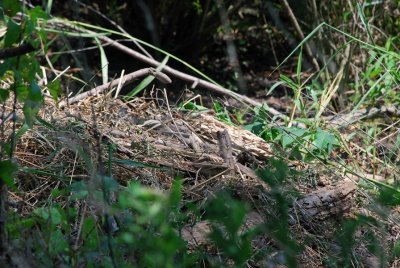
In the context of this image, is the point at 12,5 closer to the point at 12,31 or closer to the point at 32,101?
the point at 12,31

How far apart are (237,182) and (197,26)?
303 cm

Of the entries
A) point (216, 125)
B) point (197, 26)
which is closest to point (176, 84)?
point (197, 26)

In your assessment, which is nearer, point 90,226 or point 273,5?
point 90,226

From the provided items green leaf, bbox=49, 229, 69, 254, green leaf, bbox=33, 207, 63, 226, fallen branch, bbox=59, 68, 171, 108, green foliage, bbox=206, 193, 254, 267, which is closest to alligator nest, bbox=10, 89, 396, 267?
fallen branch, bbox=59, 68, 171, 108

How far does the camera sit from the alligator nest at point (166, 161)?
8.91 ft

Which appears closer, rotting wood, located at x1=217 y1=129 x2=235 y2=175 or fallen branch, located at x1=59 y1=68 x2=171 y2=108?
rotting wood, located at x1=217 y1=129 x2=235 y2=175

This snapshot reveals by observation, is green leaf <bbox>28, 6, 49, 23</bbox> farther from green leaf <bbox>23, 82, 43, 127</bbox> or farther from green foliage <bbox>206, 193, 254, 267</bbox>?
green foliage <bbox>206, 193, 254, 267</bbox>

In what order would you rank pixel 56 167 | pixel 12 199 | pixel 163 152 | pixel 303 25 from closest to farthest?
pixel 12 199 < pixel 56 167 < pixel 163 152 < pixel 303 25

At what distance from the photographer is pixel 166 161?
2971 millimetres

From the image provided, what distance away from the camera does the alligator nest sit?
2.71 meters

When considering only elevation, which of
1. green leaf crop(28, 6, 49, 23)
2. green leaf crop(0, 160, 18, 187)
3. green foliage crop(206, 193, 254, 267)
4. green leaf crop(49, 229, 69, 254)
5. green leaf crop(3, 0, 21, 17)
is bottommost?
green leaf crop(49, 229, 69, 254)

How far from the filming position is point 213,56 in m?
6.17

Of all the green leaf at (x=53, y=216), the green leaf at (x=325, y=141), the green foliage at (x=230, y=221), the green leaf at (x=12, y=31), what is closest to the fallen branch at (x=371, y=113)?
the green leaf at (x=325, y=141)

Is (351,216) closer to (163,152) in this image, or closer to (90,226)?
(163,152)
